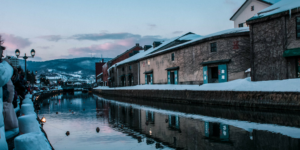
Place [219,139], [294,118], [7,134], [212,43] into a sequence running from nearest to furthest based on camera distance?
[7,134] → [219,139] → [294,118] → [212,43]

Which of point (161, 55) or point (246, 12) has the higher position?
point (246, 12)

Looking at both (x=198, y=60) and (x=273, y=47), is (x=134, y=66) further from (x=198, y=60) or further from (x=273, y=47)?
(x=273, y=47)

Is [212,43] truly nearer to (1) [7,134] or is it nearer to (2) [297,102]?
(2) [297,102]

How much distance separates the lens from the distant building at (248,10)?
37.7 meters

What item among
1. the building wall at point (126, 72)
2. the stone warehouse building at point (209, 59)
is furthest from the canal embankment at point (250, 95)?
the building wall at point (126, 72)

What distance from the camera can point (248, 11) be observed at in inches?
1571

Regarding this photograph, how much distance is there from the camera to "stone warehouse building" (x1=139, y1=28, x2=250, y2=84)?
79.0ft

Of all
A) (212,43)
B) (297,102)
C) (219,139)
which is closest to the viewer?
(219,139)

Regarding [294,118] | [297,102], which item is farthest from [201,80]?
[294,118]

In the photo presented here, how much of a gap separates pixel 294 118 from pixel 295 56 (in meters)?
8.12

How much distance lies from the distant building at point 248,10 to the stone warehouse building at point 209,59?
14351 mm

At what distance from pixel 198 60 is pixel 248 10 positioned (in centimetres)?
1726

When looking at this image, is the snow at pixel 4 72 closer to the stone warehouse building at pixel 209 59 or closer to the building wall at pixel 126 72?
the stone warehouse building at pixel 209 59

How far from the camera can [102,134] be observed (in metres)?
9.77
